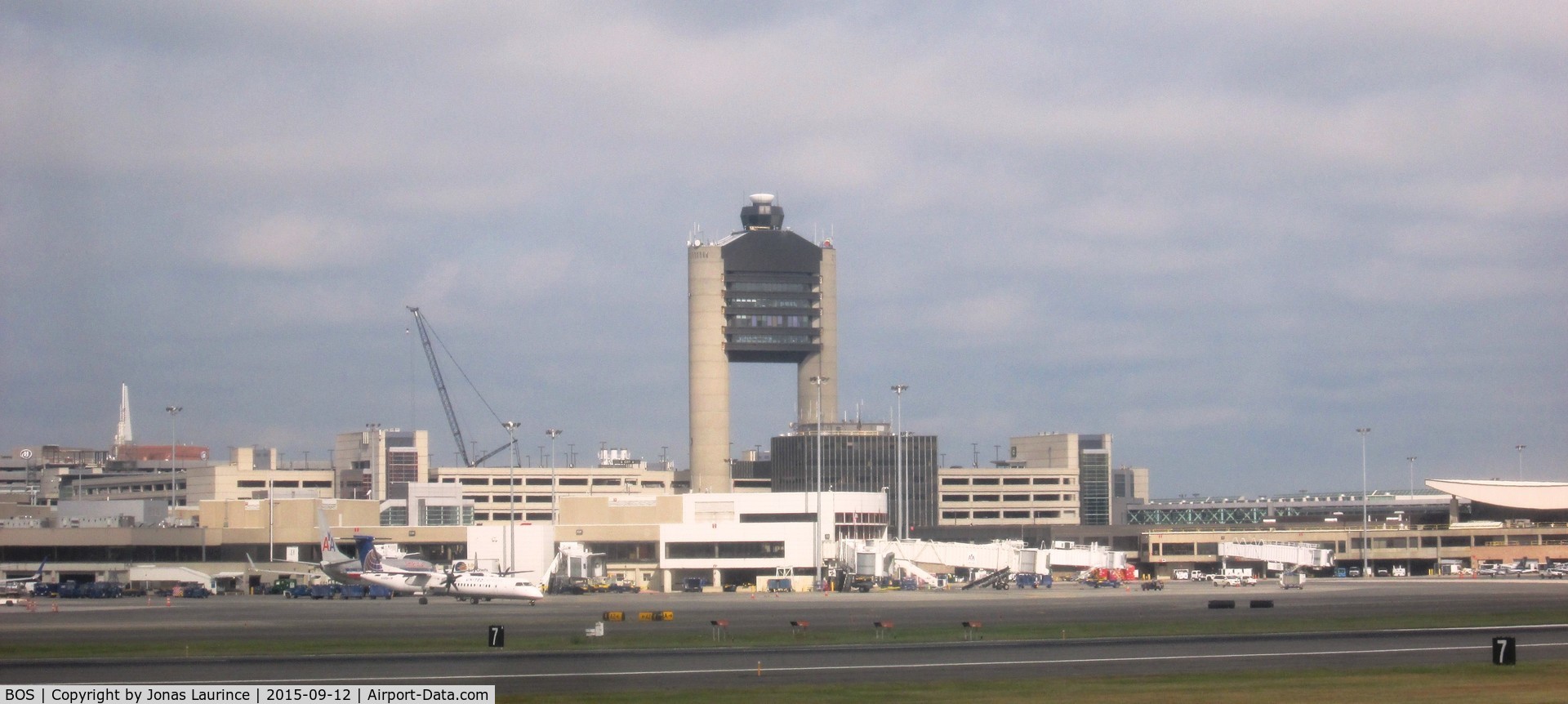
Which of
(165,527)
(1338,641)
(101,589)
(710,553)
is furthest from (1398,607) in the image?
(165,527)

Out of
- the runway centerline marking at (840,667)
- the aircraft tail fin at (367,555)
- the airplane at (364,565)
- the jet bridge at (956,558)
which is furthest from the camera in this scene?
the jet bridge at (956,558)

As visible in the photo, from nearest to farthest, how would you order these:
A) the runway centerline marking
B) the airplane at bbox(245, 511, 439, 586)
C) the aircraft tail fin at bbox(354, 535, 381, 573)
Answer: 1. the runway centerline marking
2. the airplane at bbox(245, 511, 439, 586)
3. the aircraft tail fin at bbox(354, 535, 381, 573)

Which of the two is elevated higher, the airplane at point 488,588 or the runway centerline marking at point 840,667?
the runway centerline marking at point 840,667

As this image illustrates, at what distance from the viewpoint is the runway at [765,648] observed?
49094 millimetres

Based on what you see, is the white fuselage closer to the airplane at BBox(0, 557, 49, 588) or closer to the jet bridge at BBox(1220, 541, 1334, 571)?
the airplane at BBox(0, 557, 49, 588)

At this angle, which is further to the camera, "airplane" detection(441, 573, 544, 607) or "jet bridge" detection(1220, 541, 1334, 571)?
"jet bridge" detection(1220, 541, 1334, 571)

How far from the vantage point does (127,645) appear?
64.4 metres

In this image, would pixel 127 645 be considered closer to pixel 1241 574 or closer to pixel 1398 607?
pixel 1398 607

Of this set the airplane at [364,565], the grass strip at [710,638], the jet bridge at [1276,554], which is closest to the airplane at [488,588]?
the airplane at [364,565]

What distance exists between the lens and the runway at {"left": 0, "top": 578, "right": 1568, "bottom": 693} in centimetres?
4909

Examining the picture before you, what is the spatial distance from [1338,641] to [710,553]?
370 feet

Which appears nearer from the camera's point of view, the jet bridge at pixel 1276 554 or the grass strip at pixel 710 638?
the grass strip at pixel 710 638

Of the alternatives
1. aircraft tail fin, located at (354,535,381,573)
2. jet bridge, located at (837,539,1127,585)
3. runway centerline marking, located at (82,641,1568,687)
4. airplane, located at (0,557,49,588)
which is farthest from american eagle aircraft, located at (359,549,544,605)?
runway centerline marking, located at (82,641,1568,687)

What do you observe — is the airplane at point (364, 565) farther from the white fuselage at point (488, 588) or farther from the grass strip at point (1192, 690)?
the grass strip at point (1192, 690)
